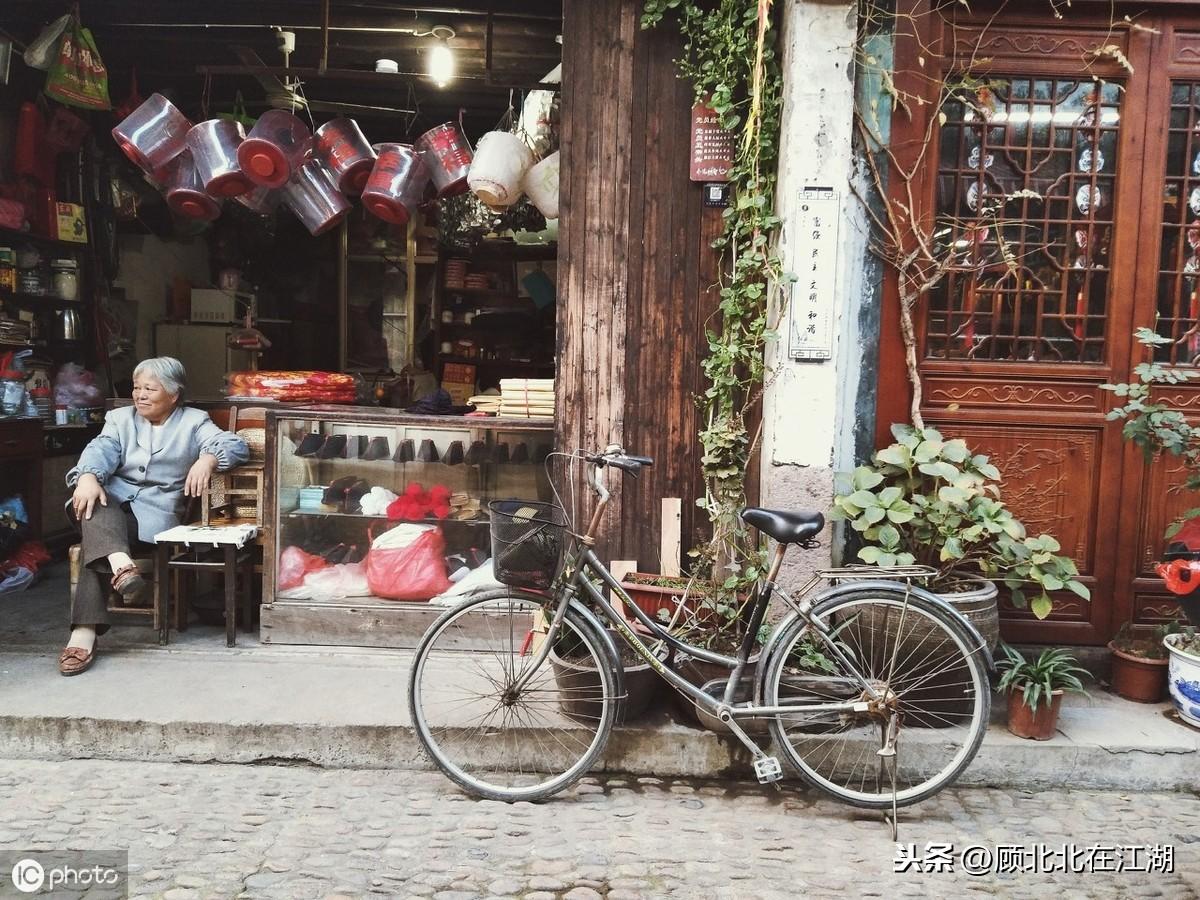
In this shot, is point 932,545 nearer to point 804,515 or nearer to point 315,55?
point 804,515

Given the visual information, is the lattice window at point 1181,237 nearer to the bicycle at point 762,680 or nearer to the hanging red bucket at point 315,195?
the bicycle at point 762,680

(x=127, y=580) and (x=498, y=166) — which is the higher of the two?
(x=498, y=166)

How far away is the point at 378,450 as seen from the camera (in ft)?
18.6

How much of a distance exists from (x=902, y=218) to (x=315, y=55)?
5.21 m

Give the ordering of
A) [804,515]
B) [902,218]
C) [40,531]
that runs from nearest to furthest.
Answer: [804,515] → [902,218] → [40,531]

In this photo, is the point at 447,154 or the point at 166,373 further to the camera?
the point at 447,154

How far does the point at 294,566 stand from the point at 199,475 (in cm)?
86

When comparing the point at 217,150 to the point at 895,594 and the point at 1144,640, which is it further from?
the point at 1144,640

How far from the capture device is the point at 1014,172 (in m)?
4.96

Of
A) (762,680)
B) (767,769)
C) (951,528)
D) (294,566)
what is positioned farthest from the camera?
(294,566)

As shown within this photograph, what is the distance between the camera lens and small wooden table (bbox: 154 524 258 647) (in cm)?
520

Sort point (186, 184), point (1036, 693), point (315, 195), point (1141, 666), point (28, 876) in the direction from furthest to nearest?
point (315, 195)
point (186, 184)
point (1141, 666)
point (1036, 693)
point (28, 876)

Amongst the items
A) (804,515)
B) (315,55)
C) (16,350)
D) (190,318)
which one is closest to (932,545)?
(804,515)

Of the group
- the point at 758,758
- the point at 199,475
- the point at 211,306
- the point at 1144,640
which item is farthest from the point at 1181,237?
the point at 211,306
